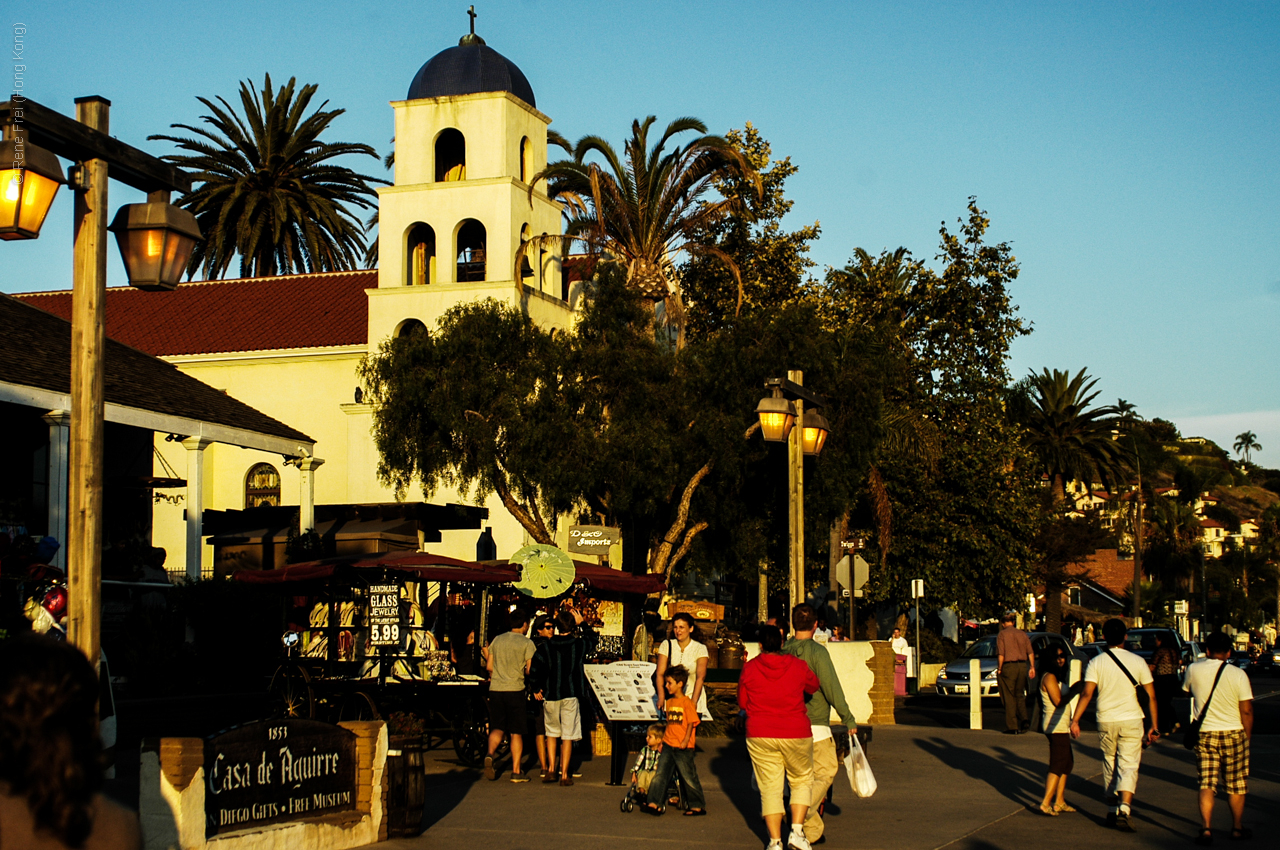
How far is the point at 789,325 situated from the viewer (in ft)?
87.2

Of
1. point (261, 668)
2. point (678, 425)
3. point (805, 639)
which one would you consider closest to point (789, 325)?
point (678, 425)

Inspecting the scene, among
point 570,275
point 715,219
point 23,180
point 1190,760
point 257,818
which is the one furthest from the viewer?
point 570,275

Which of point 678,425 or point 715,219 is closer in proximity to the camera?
point 678,425

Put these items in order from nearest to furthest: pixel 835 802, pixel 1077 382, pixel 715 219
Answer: pixel 835 802
pixel 715 219
pixel 1077 382

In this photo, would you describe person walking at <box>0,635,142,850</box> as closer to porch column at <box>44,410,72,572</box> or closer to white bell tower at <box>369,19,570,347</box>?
porch column at <box>44,410,72,572</box>

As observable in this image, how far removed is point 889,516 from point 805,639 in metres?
26.3

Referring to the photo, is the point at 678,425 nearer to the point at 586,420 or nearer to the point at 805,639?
the point at 586,420

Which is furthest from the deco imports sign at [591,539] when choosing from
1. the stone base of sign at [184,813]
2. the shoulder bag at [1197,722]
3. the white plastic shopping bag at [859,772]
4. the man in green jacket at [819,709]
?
the stone base of sign at [184,813]

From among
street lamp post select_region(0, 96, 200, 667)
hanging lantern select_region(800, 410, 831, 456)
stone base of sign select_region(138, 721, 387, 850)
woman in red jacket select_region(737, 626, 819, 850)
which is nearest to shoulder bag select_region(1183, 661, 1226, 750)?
woman in red jacket select_region(737, 626, 819, 850)

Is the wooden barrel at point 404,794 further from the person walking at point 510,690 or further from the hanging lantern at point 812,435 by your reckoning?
the hanging lantern at point 812,435

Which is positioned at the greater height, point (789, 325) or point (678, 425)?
point (789, 325)

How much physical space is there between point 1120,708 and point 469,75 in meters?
32.5

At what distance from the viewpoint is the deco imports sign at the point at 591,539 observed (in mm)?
20266

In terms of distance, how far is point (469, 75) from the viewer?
40.1 metres
